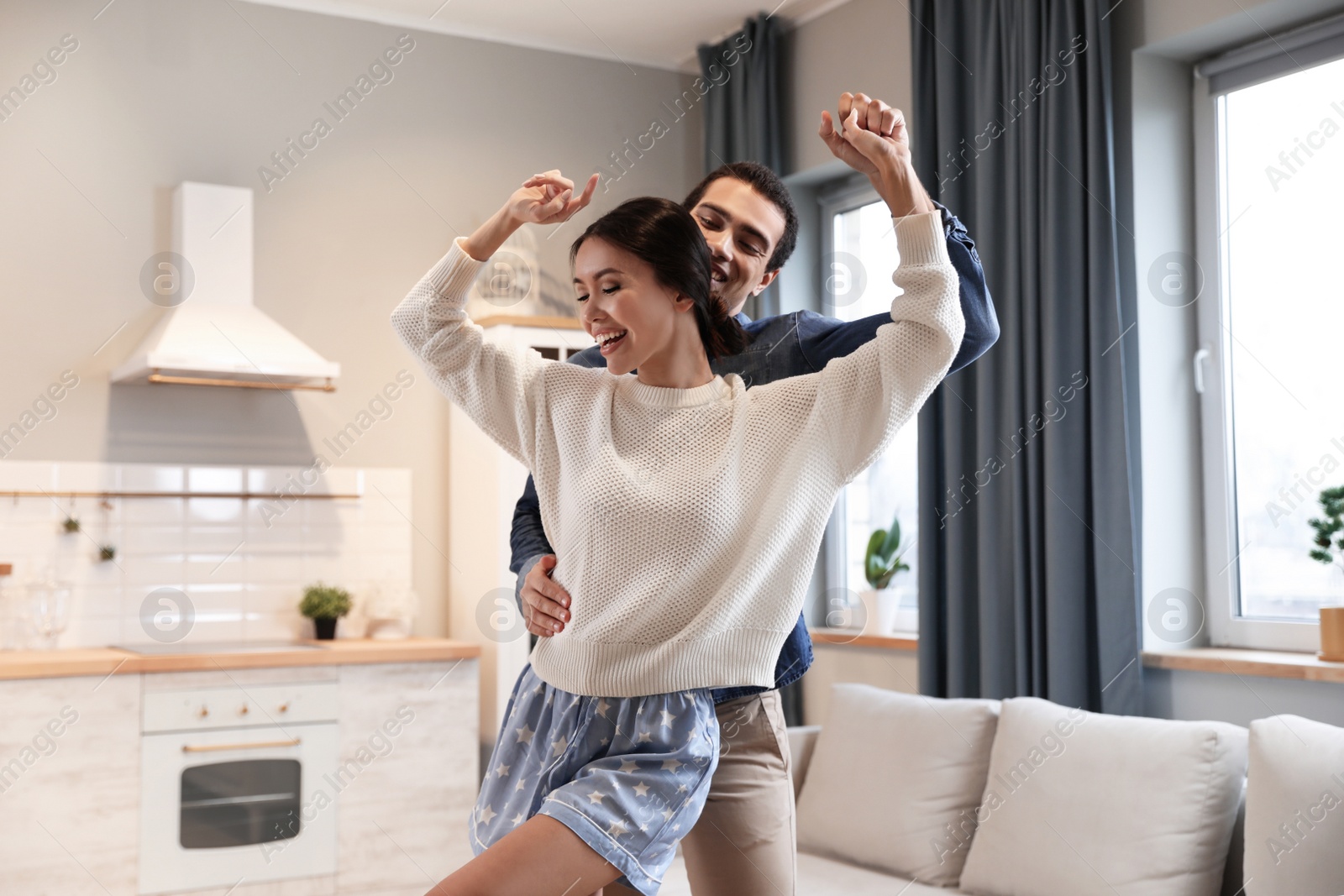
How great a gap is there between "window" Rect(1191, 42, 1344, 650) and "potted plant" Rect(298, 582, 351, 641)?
8.72ft

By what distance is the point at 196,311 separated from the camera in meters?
4.05

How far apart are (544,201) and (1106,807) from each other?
190cm

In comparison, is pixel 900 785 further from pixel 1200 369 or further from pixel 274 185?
pixel 274 185

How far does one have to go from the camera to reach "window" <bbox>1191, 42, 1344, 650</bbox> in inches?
Result: 118

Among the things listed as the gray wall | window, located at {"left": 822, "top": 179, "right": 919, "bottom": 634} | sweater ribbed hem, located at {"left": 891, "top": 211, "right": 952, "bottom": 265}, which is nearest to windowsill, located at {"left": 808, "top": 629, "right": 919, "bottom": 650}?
window, located at {"left": 822, "top": 179, "right": 919, "bottom": 634}

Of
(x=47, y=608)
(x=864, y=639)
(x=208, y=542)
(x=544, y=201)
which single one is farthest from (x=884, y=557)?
(x=544, y=201)

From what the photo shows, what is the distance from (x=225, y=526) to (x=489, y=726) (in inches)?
43.4

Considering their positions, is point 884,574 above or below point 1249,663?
above

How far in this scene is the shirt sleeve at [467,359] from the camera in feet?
4.24

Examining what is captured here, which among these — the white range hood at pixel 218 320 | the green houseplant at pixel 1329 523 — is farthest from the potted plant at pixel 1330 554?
the white range hood at pixel 218 320

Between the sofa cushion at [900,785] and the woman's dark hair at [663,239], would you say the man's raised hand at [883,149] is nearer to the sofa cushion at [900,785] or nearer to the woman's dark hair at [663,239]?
the woman's dark hair at [663,239]

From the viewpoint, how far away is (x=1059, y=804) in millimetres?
2658

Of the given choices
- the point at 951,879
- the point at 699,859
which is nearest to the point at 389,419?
the point at 951,879

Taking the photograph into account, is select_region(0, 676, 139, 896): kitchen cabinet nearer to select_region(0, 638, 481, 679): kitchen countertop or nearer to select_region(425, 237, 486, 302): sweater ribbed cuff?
select_region(0, 638, 481, 679): kitchen countertop
